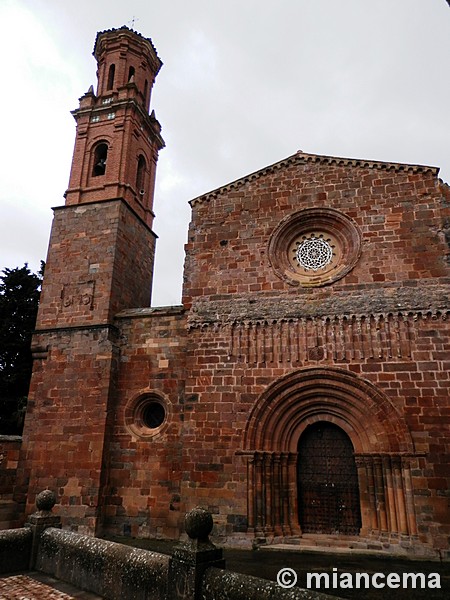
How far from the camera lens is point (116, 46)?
18.2 metres

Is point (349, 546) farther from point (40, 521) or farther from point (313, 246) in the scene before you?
point (313, 246)

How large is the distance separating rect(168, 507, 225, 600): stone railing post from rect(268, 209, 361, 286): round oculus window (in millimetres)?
7850

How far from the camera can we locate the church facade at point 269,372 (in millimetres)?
10375

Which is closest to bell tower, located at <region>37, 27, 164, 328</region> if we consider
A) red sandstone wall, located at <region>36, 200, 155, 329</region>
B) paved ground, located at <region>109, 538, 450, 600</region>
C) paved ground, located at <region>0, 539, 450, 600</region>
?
red sandstone wall, located at <region>36, 200, 155, 329</region>

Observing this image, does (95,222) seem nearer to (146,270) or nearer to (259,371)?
(146,270)

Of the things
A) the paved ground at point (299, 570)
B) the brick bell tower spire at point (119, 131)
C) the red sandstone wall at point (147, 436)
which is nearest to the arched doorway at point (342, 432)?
the paved ground at point (299, 570)

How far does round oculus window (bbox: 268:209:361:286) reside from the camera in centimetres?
1201

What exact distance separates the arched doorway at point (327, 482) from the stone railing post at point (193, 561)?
6.56m

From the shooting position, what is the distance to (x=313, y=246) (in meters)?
12.7

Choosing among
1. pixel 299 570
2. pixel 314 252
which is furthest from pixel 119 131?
pixel 299 570

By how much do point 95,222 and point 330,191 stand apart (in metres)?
7.46

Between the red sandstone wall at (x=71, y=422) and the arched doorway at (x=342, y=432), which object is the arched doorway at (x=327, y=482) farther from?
the red sandstone wall at (x=71, y=422)

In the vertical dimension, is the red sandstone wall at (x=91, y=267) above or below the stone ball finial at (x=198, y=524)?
above

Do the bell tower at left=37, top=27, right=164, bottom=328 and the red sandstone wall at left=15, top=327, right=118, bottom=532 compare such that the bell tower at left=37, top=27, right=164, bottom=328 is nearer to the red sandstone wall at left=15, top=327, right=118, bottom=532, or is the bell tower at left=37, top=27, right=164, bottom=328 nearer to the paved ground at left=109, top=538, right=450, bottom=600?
the red sandstone wall at left=15, top=327, right=118, bottom=532
